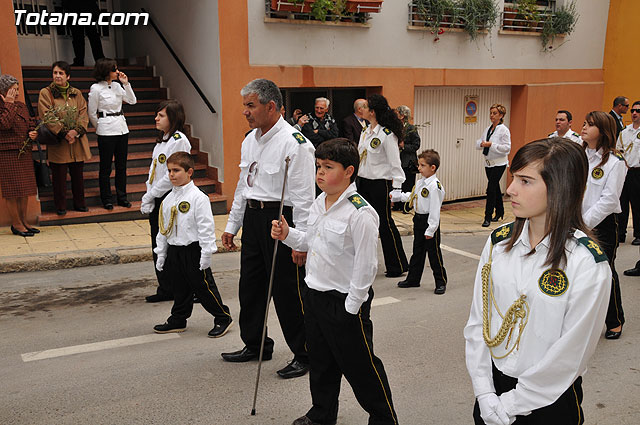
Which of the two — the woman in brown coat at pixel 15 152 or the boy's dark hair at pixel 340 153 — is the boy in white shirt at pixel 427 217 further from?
the woman in brown coat at pixel 15 152

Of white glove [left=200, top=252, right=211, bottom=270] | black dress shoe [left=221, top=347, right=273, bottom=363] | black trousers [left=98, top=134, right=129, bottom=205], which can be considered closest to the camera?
black dress shoe [left=221, top=347, right=273, bottom=363]

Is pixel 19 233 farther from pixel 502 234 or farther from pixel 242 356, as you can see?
pixel 502 234

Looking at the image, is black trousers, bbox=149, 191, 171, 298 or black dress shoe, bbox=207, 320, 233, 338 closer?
black dress shoe, bbox=207, 320, 233, 338

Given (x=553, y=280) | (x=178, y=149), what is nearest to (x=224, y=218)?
(x=178, y=149)

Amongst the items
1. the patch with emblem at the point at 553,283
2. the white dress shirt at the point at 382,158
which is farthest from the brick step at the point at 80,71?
the patch with emblem at the point at 553,283

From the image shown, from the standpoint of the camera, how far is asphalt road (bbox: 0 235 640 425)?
414cm

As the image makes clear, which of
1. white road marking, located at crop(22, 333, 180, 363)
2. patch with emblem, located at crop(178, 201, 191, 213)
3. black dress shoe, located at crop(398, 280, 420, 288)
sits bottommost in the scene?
black dress shoe, located at crop(398, 280, 420, 288)

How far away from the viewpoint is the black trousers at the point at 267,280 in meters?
4.52

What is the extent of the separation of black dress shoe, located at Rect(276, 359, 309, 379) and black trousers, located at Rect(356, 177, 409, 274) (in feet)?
9.54

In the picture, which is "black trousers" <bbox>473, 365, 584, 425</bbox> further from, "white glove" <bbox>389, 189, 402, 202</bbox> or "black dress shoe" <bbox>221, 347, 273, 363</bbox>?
"white glove" <bbox>389, 189, 402, 202</bbox>

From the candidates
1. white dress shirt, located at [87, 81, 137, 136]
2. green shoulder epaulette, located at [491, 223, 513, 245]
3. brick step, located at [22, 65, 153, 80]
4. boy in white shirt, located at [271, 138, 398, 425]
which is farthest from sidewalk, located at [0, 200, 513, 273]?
green shoulder epaulette, located at [491, 223, 513, 245]

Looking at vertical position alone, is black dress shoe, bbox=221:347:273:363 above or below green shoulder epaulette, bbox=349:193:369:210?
below

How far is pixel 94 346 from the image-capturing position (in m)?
5.23

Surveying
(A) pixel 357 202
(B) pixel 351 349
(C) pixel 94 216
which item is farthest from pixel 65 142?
(B) pixel 351 349
